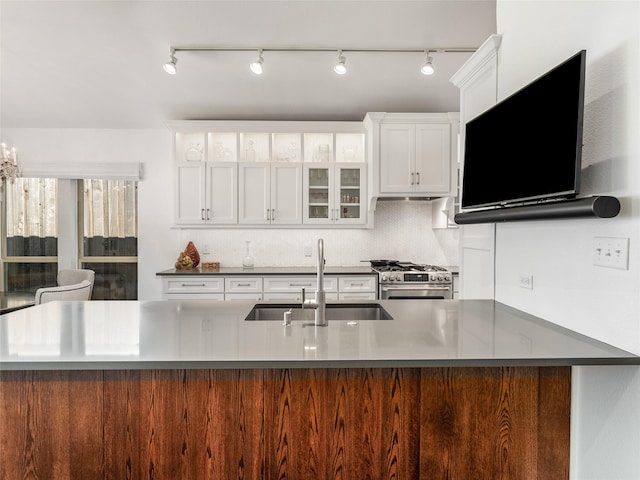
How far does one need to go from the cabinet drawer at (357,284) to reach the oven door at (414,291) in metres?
0.13

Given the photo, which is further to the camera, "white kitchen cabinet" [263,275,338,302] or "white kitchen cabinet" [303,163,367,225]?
"white kitchen cabinet" [303,163,367,225]

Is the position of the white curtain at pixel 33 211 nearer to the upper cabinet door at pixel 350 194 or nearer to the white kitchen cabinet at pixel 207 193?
the white kitchen cabinet at pixel 207 193

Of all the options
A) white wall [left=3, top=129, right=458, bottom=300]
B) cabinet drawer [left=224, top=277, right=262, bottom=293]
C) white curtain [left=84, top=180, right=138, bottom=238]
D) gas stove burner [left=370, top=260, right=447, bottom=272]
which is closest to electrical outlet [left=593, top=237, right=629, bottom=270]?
gas stove burner [left=370, top=260, right=447, bottom=272]

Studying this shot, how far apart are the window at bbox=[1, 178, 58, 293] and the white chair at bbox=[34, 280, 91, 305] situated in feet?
5.63

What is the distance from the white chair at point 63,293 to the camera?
3.18 metres

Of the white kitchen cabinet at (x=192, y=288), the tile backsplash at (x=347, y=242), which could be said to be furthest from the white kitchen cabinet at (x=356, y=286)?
the white kitchen cabinet at (x=192, y=288)

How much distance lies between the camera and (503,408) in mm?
1555

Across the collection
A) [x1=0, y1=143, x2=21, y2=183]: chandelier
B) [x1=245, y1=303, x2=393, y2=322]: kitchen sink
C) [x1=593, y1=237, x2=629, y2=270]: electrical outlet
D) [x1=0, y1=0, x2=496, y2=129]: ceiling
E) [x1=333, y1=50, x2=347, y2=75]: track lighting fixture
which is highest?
[x1=0, y1=0, x2=496, y2=129]: ceiling

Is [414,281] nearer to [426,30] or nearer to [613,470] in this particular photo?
[426,30]

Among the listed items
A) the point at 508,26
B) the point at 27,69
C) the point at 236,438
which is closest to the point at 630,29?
the point at 508,26

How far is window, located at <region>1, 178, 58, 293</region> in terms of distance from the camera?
4887mm

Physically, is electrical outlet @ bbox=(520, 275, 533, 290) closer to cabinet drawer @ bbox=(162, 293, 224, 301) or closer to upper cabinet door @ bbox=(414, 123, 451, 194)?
upper cabinet door @ bbox=(414, 123, 451, 194)

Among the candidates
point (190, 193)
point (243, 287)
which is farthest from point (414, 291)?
point (190, 193)

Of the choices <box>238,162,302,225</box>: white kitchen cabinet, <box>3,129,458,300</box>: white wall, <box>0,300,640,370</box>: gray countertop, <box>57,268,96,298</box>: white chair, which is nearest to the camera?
<box>0,300,640,370</box>: gray countertop
